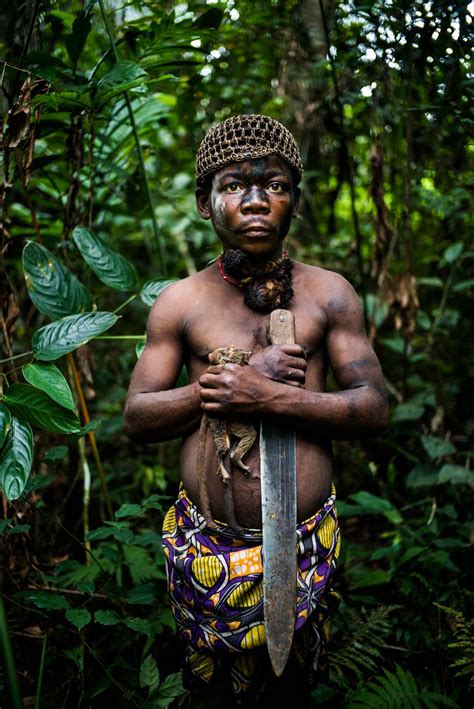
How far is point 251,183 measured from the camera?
1.69m

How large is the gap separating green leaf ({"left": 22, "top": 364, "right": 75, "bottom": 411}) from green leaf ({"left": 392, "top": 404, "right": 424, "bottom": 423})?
2.13 metres

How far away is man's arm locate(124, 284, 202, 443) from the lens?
1676 millimetres

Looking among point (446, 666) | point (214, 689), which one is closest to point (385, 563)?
point (446, 666)

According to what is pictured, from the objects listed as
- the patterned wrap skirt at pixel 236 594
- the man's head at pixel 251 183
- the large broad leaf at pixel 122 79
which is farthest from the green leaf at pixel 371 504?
the large broad leaf at pixel 122 79

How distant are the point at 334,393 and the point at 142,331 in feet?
10.2

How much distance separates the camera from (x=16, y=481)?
1.67m

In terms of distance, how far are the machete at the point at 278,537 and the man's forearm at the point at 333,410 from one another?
62 millimetres

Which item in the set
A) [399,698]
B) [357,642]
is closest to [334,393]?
[399,698]

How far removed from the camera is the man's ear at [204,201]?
6.02 ft

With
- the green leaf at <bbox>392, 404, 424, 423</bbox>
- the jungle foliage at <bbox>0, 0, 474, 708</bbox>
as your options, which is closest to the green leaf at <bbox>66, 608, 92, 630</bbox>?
the jungle foliage at <bbox>0, 0, 474, 708</bbox>

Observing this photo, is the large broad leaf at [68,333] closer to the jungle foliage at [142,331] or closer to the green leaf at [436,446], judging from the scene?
the jungle foliage at [142,331]

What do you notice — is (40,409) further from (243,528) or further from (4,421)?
(243,528)

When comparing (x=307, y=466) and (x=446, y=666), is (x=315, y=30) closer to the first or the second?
(x=307, y=466)

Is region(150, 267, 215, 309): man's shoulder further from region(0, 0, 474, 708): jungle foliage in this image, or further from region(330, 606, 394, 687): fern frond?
region(330, 606, 394, 687): fern frond
